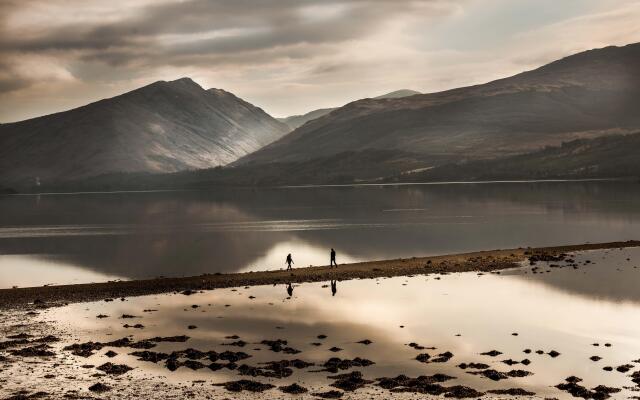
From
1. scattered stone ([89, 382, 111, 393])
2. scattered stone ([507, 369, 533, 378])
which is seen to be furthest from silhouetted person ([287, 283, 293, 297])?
scattered stone ([507, 369, 533, 378])

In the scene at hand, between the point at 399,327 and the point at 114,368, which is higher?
the point at 399,327

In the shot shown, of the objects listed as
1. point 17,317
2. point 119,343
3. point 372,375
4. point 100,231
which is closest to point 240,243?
point 100,231

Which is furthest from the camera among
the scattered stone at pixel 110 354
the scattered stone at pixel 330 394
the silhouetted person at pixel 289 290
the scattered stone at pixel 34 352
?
the silhouetted person at pixel 289 290

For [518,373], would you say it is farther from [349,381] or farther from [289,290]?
[289,290]

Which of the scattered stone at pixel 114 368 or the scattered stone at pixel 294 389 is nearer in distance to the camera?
the scattered stone at pixel 294 389

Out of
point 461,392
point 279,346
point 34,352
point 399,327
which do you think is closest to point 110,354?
point 34,352

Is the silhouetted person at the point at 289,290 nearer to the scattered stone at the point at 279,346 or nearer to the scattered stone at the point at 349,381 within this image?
the scattered stone at the point at 279,346

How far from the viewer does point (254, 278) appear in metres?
73.4

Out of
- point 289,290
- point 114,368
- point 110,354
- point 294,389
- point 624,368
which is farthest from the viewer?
point 289,290

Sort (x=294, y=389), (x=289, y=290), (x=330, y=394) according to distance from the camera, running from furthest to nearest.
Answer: (x=289, y=290) < (x=294, y=389) < (x=330, y=394)

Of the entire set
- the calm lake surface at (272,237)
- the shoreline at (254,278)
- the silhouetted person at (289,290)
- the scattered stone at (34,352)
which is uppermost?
the calm lake surface at (272,237)

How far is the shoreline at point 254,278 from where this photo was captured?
65.0 metres

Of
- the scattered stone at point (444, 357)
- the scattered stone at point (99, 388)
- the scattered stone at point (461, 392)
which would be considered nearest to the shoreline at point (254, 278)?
the scattered stone at point (99, 388)

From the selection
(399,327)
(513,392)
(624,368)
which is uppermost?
(399,327)
